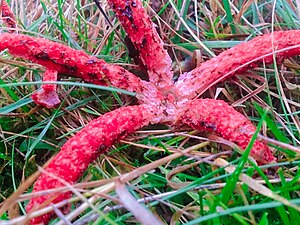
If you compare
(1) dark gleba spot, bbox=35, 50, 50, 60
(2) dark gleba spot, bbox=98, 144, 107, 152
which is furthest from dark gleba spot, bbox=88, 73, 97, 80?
(2) dark gleba spot, bbox=98, 144, 107, 152

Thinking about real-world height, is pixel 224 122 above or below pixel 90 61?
below

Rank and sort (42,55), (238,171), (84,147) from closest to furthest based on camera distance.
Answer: (238,171), (84,147), (42,55)

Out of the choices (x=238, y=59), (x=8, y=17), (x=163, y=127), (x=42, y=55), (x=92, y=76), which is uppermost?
(x=8, y=17)

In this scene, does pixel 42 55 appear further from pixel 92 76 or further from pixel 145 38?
pixel 145 38

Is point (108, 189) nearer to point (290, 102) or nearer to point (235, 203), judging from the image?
point (235, 203)

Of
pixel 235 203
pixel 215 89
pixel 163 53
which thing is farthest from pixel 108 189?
pixel 215 89

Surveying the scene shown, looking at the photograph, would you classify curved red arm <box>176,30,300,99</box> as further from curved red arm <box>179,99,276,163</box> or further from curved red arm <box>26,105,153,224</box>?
curved red arm <box>26,105,153,224</box>

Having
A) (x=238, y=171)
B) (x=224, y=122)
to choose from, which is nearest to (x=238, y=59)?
(x=224, y=122)
